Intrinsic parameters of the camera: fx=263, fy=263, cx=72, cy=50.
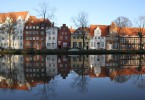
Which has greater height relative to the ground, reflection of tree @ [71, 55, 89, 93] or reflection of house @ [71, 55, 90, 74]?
reflection of house @ [71, 55, 90, 74]

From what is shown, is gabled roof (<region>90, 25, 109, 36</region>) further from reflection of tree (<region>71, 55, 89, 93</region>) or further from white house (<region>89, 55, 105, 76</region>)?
reflection of tree (<region>71, 55, 89, 93</region>)

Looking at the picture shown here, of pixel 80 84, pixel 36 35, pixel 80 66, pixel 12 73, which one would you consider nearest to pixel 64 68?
pixel 80 66

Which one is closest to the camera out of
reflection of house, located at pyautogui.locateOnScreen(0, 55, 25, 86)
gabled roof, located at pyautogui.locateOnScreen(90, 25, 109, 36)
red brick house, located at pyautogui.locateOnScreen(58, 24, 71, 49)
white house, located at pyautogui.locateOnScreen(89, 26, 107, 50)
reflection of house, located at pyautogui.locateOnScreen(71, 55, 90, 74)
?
reflection of house, located at pyautogui.locateOnScreen(0, 55, 25, 86)

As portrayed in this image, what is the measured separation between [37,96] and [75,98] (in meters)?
1.78

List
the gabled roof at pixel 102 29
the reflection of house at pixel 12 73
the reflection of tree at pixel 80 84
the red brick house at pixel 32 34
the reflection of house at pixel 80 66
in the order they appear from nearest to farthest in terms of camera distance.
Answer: the reflection of tree at pixel 80 84 < the reflection of house at pixel 12 73 < the reflection of house at pixel 80 66 < the red brick house at pixel 32 34 < the gabled roof at pixel 102 29

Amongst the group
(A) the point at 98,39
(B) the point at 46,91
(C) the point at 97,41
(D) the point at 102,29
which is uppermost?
(D) the point at 102,29

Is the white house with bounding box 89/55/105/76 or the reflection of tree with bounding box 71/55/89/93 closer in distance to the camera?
the reflection of tree with bounding box 71/55/89/93

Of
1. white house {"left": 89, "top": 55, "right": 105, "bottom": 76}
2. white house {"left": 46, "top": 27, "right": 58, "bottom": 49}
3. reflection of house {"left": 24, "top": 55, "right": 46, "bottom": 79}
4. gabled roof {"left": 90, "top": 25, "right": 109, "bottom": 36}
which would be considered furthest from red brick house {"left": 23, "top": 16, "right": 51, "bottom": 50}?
reflection of house {"left": 24, "top": 55, "right": 46, "bottom": 79}

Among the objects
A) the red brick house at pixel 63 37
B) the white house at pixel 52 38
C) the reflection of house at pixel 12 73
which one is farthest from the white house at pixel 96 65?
the white house at pixel 52 38

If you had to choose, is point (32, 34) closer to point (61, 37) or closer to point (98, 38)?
point (61, 37)

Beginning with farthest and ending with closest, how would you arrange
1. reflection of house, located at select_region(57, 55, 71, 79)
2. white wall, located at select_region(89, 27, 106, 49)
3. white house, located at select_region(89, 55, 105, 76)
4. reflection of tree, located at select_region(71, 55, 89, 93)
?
white wall, located at select_region(89, 27, 106, 49) → white house, located at select_region(89, 55, 105, 76) → reflection of house, located at select_region(57, 55, 71, 79) → reflection of tree, located at select_region(71, 55, 89, 93)

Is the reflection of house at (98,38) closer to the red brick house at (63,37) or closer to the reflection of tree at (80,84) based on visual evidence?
the red brick house at (63,37)

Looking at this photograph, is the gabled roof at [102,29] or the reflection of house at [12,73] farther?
the gabled roof at [102,29]

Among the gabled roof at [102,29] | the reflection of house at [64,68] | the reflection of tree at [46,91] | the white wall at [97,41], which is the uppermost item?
the gabled roof at [102,29]
